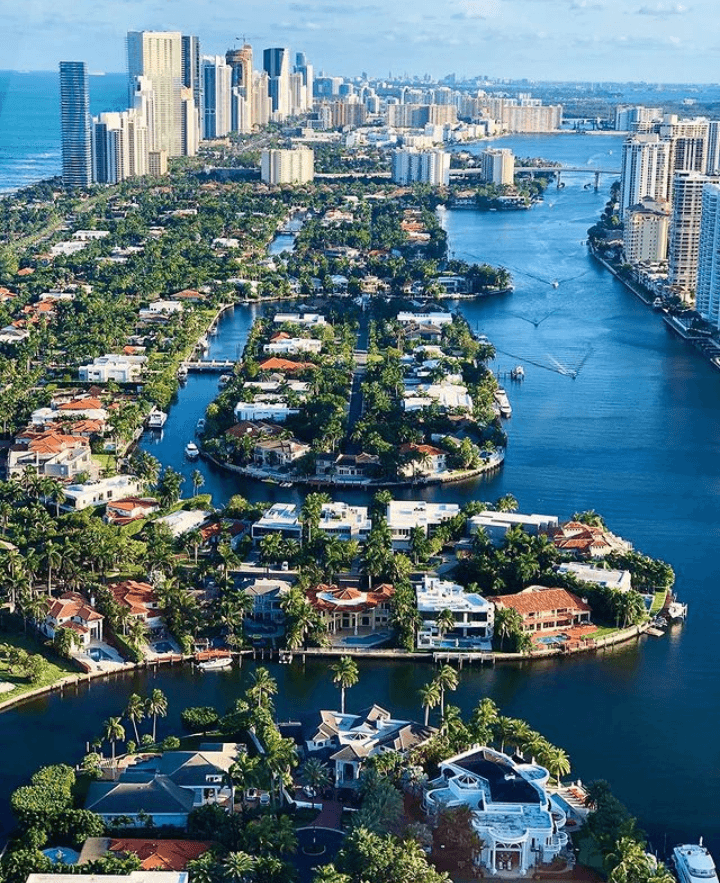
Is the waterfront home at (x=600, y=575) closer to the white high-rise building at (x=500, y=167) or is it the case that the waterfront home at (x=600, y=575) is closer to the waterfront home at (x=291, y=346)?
the waterfront home at (x=291, y=346)

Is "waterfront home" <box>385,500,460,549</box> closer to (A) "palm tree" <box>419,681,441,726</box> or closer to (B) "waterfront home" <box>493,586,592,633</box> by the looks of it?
(B) "waterfront home" <box>493,586,592,633</box>

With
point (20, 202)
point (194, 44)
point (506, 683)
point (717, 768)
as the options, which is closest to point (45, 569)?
point (506, 683)

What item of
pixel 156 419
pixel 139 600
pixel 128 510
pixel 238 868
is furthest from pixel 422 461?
pixel 238 868

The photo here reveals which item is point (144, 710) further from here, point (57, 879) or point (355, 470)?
point (355, 470)

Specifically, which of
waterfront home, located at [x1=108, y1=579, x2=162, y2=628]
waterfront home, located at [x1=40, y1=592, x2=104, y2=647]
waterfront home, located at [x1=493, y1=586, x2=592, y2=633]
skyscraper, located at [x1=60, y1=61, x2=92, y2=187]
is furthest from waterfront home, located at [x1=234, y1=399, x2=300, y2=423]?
skyscraper, located at [x1=60, y1=61, x2=92, y2=187]

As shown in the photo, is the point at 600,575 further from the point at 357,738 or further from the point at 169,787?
the point at 169,787

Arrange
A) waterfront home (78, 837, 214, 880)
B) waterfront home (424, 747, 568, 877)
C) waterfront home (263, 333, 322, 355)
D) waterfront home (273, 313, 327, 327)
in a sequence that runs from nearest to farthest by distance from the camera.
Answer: waterfront home (78, 837, 214, 880) → waterfront home (424, 747, 568, 877) → waterfront home (263, 333, 322, 355) → waterfront home (273, 313, 327, 327)

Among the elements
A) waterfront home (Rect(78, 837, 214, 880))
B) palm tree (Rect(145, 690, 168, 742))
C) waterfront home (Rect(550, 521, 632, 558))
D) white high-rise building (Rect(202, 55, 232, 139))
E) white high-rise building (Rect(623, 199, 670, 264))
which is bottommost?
waterfront home (Rect(78, 837, 214, 880))
